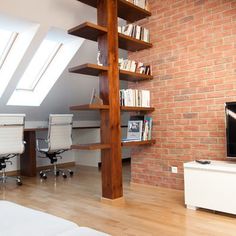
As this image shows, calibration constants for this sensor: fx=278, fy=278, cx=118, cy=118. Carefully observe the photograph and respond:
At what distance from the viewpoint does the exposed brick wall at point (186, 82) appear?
10.9 ft

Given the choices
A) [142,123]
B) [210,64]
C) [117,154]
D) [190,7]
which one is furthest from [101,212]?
[190,7]

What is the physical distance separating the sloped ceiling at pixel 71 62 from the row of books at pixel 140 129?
1.81 m

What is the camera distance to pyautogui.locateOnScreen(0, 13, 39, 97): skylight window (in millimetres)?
3974

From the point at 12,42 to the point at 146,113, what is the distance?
2466mm

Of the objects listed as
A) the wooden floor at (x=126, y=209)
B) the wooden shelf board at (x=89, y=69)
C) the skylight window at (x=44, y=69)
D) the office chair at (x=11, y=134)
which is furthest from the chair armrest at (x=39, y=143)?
the wooden shelf board at (x=89, y=69)

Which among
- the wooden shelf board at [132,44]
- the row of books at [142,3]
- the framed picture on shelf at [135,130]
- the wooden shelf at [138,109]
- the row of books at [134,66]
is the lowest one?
the framed picture on shelf at [135,130]

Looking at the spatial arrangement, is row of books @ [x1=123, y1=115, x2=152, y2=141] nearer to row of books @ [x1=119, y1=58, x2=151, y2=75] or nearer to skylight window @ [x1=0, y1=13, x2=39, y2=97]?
row of books @ [x1=119, y1=58, x2=151, y2=75]

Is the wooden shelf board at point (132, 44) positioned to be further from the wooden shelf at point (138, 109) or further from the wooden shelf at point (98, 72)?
the wooden shelf at point (138, 109)

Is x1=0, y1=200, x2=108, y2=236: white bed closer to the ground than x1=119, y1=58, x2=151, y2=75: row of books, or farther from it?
closer to the ground

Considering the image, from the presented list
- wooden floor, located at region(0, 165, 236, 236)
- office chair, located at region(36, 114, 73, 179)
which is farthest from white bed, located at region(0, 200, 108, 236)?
office chair, located at region(36, 114, 73, 179)

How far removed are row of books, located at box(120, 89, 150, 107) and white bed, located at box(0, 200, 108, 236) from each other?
2328 millimetres

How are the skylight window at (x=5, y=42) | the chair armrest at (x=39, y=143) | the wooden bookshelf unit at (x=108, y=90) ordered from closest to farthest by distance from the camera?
the wooden bookshelf unit at (x=108, y=90), the skylight window at (x=5, y=42), the chair armrest at (x=39, y=143)

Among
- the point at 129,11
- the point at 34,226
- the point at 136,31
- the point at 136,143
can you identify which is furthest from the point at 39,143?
the point at 34,226

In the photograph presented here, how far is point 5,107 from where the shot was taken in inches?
208
